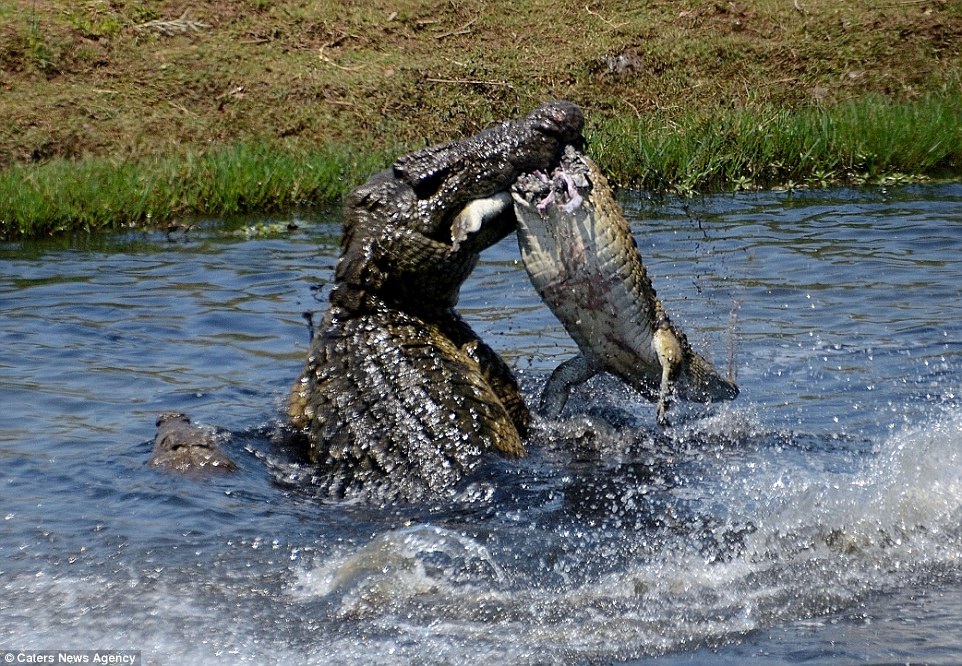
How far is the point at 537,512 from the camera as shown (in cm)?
382

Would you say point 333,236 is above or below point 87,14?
below

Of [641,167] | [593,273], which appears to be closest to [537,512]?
[593,273]

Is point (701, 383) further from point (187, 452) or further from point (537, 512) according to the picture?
point (187, 452)

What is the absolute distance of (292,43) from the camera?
41.1ft

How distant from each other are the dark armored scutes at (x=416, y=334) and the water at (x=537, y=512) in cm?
15

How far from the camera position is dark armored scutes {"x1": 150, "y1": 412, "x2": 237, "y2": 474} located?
4.34 m

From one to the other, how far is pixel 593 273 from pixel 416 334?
678mm

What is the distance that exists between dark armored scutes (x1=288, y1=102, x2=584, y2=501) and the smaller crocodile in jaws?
0.48 ft

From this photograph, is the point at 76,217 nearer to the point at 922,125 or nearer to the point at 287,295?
the point at 287,295

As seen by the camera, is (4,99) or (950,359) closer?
(950,359)

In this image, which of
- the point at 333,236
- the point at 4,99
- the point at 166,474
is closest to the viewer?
the point at 166,474

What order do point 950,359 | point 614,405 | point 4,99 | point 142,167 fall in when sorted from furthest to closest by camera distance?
point 4,99, point 142,167, point 950,359, point 614,405

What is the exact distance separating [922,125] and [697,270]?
3.35 m

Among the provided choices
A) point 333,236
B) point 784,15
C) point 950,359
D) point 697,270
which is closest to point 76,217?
point 333,236
